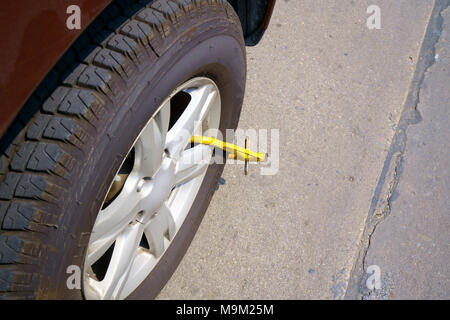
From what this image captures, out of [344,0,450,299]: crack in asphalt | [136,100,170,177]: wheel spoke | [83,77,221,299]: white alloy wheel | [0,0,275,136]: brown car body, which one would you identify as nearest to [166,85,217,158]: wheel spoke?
[83,77,221,299]: white alloy wheel

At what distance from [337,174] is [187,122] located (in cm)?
107

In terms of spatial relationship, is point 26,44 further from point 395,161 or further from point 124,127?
point 395,161

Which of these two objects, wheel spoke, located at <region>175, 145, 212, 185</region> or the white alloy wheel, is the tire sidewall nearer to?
the white alloy wheel

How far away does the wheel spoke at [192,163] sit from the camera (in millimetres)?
1785

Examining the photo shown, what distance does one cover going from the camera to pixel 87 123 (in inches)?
46.1

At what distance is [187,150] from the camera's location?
6.05 ft

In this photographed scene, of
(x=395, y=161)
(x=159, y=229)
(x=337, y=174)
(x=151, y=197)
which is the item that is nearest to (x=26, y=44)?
(x=151, y=197)

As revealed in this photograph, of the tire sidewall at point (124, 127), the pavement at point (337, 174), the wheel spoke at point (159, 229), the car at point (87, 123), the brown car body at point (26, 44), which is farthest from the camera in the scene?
the pavement at point (337, 174)

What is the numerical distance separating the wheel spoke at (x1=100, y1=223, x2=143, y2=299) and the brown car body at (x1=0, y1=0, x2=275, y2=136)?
0.70 metres

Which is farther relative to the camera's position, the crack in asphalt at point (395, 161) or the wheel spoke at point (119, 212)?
the crack in asphalt at point (395, 161)

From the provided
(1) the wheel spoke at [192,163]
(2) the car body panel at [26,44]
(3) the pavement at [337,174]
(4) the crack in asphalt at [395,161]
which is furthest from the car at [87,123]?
(4) the crack in asphalt at [395,161]

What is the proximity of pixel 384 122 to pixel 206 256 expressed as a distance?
1.33m

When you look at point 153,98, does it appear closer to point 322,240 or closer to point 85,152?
point 85,152

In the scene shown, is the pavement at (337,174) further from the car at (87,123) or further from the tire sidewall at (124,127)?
the tire sidewall at (124,127)
